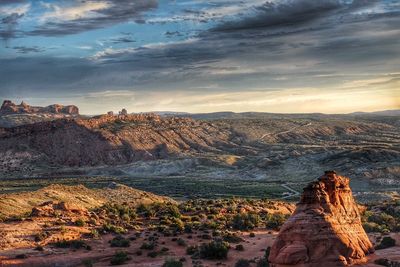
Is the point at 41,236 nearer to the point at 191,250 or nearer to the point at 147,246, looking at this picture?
the point at 147,246

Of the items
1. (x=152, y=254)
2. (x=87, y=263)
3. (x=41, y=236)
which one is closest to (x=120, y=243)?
(x=152, y=254)

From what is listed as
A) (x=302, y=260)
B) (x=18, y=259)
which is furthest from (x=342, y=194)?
(x=18, y=259)

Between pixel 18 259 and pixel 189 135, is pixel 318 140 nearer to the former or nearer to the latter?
pixel 189 135

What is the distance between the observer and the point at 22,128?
153 meters

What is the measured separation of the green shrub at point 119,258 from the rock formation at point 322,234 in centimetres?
1210

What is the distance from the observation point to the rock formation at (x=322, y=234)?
23922 millimetres

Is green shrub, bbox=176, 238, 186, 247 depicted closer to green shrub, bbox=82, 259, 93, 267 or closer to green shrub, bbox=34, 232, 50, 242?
green shrub, bbox=82, 259, 93, 267

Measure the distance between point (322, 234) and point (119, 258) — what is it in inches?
570

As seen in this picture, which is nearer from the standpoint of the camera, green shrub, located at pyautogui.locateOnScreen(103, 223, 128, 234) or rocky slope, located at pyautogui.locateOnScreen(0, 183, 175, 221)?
green shrub, located at pyautogui.locateOnScreen(103, 223, 128, 234)

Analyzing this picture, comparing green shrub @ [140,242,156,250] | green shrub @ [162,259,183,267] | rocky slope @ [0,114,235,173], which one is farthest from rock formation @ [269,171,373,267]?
rocky slope @ [0,114,235,173]

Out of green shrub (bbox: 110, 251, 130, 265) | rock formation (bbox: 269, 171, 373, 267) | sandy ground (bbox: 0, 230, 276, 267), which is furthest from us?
green shrub (bbox: 110, 251, 130, 265)

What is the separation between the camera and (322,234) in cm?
2442

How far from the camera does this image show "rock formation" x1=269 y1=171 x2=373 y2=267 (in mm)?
23922

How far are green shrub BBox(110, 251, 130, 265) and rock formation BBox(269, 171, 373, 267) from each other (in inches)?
476
